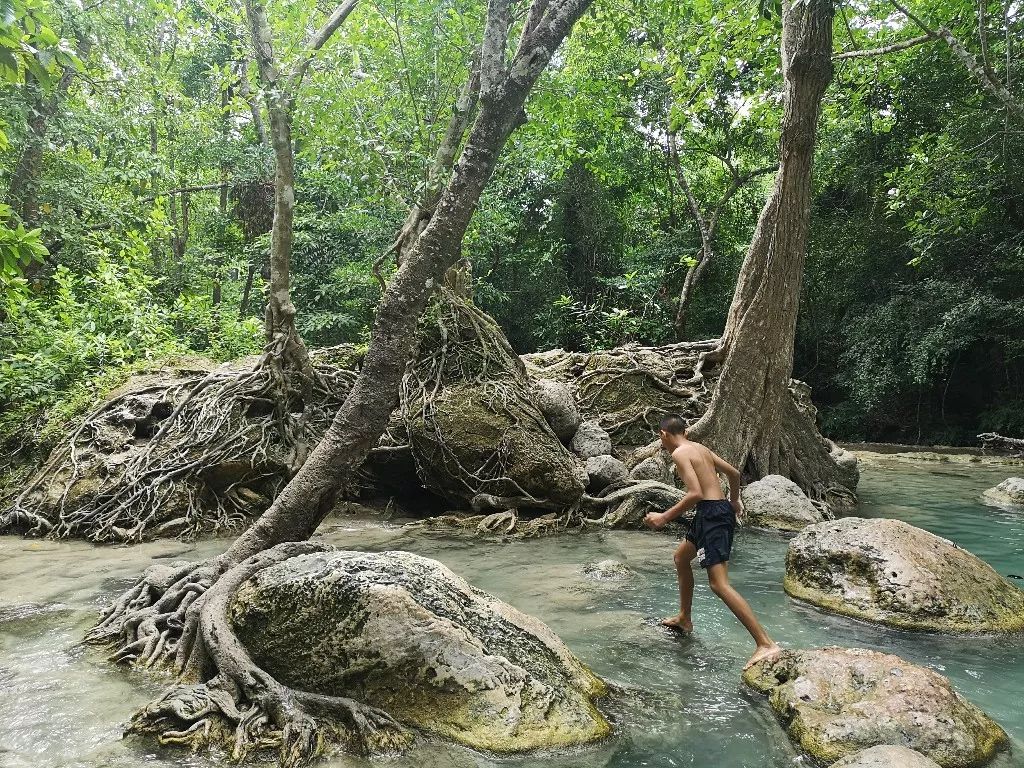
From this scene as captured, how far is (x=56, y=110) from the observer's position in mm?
11641

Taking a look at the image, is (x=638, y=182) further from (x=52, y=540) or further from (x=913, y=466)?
(x=52, y=540)

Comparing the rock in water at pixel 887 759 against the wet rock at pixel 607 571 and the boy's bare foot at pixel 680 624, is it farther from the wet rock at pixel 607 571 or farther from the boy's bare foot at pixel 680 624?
the wet rock at pixel 607 571

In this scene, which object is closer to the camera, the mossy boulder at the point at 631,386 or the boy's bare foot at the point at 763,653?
the boy's bare foot at the point at 763,653

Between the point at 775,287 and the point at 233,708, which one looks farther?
the point at 775,287

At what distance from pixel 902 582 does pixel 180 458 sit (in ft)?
26.0

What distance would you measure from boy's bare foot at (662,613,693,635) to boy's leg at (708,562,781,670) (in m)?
0.61

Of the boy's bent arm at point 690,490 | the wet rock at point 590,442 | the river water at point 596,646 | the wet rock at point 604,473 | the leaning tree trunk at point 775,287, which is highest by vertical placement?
the leaning tree trunk at point 775,287

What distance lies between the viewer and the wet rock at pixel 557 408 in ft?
34.7

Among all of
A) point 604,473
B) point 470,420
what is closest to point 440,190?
point 470,420


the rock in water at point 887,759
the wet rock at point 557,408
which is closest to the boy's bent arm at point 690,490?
the rock in water at point 887,759

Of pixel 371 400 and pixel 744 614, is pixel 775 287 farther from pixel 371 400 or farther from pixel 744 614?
pixel 371 400

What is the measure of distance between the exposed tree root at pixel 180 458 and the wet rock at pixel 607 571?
13.7 feet

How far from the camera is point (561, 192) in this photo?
2141 cm

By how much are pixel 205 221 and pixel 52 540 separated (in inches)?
609
